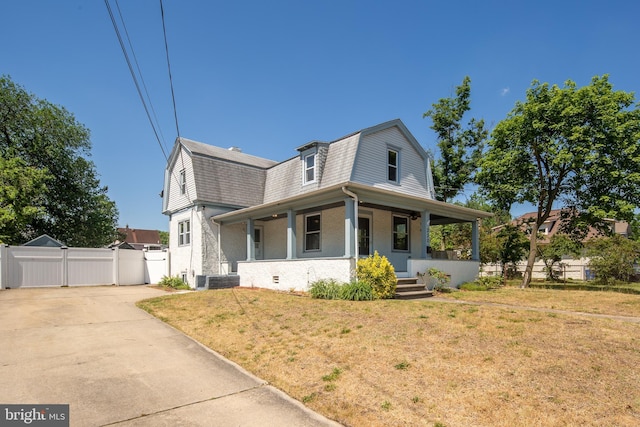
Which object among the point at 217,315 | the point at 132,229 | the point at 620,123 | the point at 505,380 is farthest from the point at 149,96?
the point at 132,229

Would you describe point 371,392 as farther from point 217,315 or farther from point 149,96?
point 149,96

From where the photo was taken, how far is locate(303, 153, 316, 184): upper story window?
1617cm

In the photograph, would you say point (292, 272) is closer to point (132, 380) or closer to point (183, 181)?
point (132, 380)

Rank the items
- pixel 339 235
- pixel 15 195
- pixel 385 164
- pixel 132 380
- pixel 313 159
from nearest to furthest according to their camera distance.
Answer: pixel 132 380 < pixel 339 235 < pixel 385 164 < pixel 313 159 < pixel 15 195

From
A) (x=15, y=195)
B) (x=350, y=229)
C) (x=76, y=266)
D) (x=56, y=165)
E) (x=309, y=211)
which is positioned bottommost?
(x=76, y=266)

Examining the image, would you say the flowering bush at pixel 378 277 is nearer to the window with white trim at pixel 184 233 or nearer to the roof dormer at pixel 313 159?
the roof dormer at pixel 313 159

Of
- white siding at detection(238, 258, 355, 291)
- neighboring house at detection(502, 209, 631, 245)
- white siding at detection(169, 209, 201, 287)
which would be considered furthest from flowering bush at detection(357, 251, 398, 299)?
neighboring house at detection(502, 209, 631, 245)

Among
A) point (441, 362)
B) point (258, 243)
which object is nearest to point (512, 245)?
point (258, 243)

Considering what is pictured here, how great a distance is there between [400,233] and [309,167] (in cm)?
510

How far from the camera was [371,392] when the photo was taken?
4.22m

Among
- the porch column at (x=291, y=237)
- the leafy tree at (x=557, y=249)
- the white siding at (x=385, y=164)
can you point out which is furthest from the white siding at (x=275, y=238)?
the leafy tree at (x=557, y=249)

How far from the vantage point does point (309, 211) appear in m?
16.1

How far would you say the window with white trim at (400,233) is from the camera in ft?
53.7

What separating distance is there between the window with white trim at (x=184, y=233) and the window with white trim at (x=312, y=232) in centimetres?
650
